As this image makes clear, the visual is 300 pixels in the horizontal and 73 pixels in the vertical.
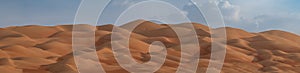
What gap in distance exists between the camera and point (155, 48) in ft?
148

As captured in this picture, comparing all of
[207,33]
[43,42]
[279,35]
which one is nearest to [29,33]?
[43,42]

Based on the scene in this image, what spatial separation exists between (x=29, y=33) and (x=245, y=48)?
1968 cm

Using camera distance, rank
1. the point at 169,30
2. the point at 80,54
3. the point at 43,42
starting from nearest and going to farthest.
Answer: the point at 80,54 < the point at 43,42 < the point at 169,30

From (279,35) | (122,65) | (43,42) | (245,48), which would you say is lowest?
(122,65)

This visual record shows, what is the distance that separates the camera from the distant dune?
1336 inches

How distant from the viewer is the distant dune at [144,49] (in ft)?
111

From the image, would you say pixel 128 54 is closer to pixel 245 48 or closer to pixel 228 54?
pixel 228 54

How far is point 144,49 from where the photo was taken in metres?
44.2

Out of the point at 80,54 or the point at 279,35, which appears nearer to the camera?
the point at 80,54

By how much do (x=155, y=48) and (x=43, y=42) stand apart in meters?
9.04

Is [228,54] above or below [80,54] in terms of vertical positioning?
above

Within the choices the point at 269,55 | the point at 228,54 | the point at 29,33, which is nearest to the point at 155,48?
the point at 228,54

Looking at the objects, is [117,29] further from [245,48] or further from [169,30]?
[245,48]

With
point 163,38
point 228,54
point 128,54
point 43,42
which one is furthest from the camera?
point 163,38
